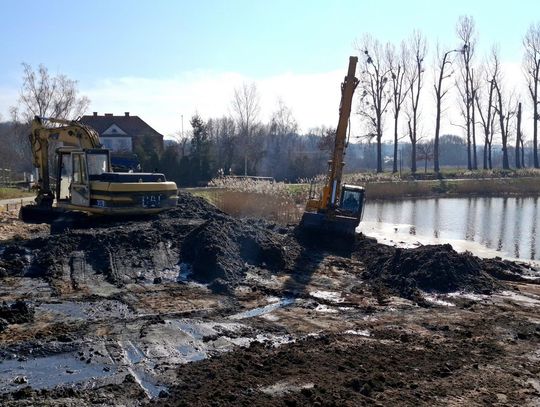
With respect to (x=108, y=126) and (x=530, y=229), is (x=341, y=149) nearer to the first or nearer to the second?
(x=530, y=229)

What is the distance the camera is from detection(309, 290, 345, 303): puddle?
1128 cm

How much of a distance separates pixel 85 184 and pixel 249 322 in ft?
25.7

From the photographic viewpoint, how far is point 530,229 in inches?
915

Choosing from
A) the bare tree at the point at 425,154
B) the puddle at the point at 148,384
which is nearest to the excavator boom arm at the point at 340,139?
the puddle at the point at 148,384

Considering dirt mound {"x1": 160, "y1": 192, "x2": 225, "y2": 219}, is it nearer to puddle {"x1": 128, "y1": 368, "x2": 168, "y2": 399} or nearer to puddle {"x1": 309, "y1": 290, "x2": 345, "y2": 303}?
puddle {"x1": 309, "y1": 290, "x2": 345, "y2": 303}

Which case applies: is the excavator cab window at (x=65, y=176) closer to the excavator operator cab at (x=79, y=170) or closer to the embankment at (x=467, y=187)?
the excavator operator cab at (x=79, y=170)

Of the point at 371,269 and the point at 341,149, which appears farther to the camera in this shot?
the point at 341,149

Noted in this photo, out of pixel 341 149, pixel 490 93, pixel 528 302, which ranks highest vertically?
pixel 490 93

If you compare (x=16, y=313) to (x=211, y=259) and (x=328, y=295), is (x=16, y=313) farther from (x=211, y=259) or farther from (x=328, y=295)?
(x=328, y=295)

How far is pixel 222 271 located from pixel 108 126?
5393cm

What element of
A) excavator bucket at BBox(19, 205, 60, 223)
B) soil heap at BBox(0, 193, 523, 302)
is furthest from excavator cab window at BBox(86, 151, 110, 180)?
excavator bucket at BBox(19, 205, 60, 223)

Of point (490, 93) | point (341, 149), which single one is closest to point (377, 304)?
point (341, 149)

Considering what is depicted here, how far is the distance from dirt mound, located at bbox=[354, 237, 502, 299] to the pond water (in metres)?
5.45

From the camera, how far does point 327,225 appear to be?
681 inches
